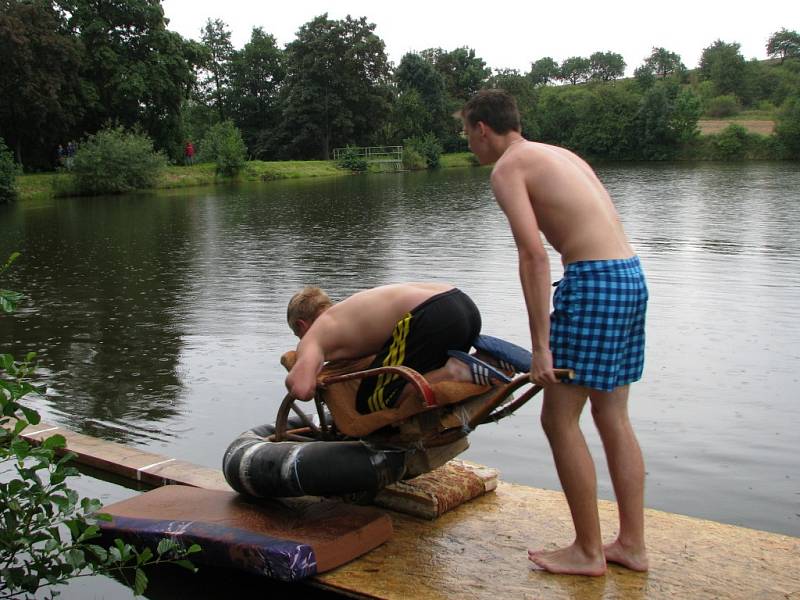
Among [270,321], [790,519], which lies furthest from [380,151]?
[790,519]

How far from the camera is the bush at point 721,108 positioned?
94438 mm

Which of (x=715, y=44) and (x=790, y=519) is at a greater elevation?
(x=715, y=44)

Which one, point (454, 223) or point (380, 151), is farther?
point (380, 151)

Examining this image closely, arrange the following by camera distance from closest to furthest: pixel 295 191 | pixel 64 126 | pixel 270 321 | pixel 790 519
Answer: pixel 790 519 < pixel 270 321 < pixel 295 191 < pixel 64 126

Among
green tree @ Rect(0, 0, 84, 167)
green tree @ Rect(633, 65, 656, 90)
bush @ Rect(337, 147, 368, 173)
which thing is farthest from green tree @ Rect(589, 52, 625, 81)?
green tree @ Rect(0, 0, 84, 167)

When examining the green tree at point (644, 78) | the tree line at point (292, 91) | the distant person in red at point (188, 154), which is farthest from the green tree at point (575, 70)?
the distant person in red at point (188, 154)

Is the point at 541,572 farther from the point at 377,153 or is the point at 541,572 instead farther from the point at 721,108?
the point at 721,108

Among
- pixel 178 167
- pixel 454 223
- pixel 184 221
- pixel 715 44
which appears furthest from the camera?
pixel 715 44

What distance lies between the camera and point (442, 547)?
4.22m

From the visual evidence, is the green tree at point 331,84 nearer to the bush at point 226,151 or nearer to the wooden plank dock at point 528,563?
the bush at point 226,151

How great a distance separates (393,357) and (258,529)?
1118 millimetres

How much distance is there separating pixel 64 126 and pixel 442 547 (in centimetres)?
5579

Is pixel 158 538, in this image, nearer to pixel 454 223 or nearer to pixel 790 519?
pixel 790 519

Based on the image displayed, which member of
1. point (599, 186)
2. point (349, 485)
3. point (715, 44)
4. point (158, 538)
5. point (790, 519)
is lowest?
point (790, 519)
